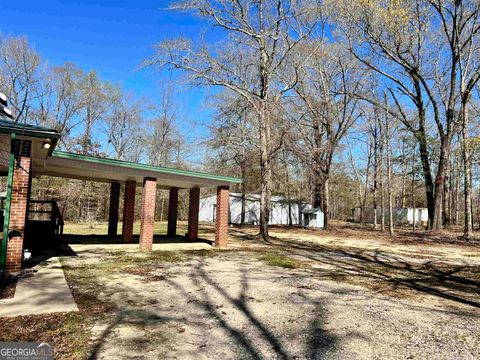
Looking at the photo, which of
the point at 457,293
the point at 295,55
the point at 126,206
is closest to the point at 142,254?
the point at 126,206

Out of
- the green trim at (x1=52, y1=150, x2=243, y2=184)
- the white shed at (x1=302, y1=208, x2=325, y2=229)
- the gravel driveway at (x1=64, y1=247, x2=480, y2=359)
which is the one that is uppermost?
the green trim at (x1=52, y1=150, x2=243, y2=184)

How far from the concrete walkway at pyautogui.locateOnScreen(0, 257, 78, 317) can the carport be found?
79 centimetres

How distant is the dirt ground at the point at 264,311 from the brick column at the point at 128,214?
454cm

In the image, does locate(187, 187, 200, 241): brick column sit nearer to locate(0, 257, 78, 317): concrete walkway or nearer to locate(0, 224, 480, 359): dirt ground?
locate(0, 224, 480, 359): dirt ground

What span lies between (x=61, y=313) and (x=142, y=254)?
20.0 ft

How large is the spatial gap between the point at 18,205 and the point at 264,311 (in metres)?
5.34

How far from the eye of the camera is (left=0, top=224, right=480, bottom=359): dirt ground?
383 centimetres

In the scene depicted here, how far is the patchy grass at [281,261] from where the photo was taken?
9.57 meters

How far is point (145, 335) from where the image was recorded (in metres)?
4.10

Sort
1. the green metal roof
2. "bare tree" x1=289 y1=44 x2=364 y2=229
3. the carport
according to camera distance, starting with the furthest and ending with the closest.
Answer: "bare tree" x1=289 y1=44 x2=364 y2=229 → the carport → the green metal roof

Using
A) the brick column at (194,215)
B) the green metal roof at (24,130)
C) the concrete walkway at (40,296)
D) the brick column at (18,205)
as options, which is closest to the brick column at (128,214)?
the brick column at (194,215)

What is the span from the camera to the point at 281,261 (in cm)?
1027

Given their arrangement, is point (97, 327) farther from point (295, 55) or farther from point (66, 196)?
point (66, 196)

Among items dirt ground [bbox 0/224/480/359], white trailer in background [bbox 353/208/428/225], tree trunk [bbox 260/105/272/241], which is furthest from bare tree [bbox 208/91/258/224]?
white trailer in background [bbox 353/208/428/225]
